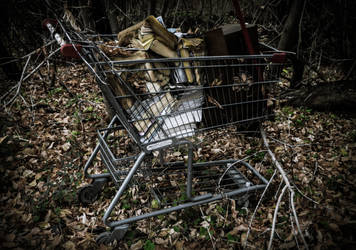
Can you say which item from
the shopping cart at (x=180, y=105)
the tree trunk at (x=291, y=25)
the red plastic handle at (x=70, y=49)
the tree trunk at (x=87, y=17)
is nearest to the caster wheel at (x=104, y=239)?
the shopping cart at (x=180, y=105)

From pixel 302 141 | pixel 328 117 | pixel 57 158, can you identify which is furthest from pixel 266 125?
pixel 57 158

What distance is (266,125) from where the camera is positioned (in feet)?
13.0

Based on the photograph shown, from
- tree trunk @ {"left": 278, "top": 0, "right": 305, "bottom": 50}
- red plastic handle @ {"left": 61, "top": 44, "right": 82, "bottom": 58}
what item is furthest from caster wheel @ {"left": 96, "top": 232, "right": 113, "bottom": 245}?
tree trunk @ {"left": 278, "top": 0, "right": 305, "bottom": 50}

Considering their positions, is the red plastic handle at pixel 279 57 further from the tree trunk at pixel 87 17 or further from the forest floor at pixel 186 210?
the tree trunk at pixel 87 17

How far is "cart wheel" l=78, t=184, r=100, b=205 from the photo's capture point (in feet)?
8.91

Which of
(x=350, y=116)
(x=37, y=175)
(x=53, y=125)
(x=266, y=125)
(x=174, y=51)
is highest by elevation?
(x=174, y=51)

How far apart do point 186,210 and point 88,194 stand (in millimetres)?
1312

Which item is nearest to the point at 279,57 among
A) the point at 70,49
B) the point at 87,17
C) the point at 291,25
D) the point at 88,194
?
the point at 70,49

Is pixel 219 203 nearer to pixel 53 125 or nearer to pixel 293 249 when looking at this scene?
pixel 293 249

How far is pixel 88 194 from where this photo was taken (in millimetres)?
2785

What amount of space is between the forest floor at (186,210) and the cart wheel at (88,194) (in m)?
0.08

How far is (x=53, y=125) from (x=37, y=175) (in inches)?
44.8

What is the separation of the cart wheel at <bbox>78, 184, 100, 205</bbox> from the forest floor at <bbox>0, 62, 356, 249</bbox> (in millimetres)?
82

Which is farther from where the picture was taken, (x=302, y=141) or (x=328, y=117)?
(x=328, y=117)
